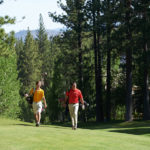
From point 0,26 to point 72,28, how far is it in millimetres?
14168

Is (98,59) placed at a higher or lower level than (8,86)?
higher

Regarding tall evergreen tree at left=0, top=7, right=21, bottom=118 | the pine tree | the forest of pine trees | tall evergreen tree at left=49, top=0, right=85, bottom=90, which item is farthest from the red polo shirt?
the pine tree

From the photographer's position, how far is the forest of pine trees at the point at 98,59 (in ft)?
107

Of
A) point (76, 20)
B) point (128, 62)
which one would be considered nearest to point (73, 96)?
point (128, 62)

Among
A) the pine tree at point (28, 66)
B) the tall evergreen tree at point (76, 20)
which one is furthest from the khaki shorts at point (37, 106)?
the pine tree at point (28, 66)

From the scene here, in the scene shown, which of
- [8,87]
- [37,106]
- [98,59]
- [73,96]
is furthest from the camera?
[98,59]

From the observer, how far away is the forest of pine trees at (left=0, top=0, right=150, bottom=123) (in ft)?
107

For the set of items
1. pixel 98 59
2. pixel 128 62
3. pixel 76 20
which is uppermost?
pixel 76 20

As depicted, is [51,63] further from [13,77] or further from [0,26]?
[0,26]

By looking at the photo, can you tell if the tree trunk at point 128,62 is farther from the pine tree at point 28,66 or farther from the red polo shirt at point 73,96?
the pine tree at point 28,66

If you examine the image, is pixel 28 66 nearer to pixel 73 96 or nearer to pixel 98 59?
pixel 98 59

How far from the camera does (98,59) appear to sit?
42.8m

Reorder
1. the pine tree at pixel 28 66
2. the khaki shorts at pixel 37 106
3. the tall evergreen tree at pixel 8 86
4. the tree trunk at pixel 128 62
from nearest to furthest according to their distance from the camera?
the khaki shorts at pixel 37 106 < the tree trunk at pixel 128 62 < the tall evergreen tree at pixel 8 86 < the pine tree at pixel 28 66

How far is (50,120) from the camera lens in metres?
59.5
